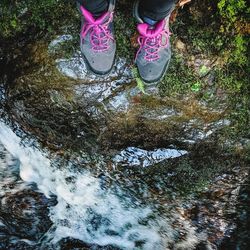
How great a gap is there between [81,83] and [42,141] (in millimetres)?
754

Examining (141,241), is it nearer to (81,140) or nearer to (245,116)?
(81,140)

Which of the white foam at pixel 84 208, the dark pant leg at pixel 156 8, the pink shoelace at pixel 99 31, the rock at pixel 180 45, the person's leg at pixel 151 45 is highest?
the rock at pixel 180 45

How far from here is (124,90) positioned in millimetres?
3434

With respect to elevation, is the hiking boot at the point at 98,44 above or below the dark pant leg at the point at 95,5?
above

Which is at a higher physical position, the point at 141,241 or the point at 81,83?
the point at 81,83

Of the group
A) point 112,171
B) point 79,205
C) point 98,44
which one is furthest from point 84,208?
point 98,44

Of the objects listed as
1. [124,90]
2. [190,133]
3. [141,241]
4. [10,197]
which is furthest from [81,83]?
[141,241]

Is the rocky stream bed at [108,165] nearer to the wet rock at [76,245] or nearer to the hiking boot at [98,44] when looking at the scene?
the wet rock at [76,245]

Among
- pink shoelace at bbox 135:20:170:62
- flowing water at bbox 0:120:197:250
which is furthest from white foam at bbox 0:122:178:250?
pink shoelace at bbox 135:20:170:62

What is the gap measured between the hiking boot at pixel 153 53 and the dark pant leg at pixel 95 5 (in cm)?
37

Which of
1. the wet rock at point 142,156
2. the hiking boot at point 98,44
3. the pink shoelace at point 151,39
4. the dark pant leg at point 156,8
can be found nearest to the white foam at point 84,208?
the wet rock at point 142,156

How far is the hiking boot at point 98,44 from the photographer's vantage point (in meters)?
3.13

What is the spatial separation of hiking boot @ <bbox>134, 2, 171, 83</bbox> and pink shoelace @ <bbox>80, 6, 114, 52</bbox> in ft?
0.84

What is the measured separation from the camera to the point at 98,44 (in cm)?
321
